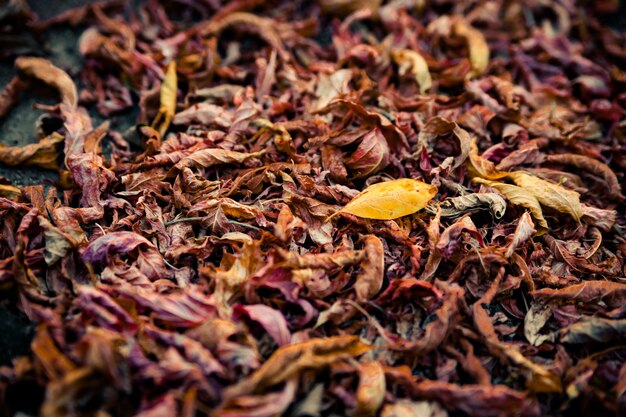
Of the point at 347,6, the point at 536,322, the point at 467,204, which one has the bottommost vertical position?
the point at 536,322

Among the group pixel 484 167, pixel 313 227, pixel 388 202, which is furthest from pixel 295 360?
pixel 484 167

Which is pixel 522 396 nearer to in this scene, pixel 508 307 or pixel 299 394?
pixel 508 307

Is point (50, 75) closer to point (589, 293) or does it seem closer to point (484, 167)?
point (484, 167)

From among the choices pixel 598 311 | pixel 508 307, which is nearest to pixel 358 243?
pixel 508 307

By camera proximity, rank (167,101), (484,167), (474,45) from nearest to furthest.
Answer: (484,167), (167,101), (474,45)

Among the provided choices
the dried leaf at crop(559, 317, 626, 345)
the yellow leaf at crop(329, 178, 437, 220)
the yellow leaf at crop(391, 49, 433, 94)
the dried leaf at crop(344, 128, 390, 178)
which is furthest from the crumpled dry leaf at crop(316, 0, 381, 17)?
the dried leaf at crop(559, 317, 626, 345)

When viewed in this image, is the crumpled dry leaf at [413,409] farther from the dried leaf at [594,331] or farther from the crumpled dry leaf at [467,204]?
the crumpled dry leaf at [467,204]

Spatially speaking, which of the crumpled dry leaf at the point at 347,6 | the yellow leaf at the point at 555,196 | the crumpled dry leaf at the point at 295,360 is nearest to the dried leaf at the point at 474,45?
the crumpled dry leaf at the point at 347,6
